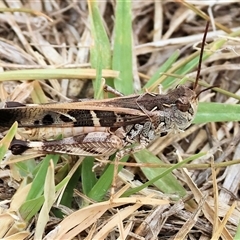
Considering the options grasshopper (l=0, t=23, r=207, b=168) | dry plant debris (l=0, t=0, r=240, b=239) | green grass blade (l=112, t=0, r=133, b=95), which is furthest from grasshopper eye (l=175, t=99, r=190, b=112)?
green grass blade (l=112, t=0, r=133, b=95)

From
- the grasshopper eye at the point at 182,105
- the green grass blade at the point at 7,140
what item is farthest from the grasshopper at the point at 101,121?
the green grass blade at the point at 7,140

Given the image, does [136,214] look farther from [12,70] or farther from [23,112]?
[12,70]

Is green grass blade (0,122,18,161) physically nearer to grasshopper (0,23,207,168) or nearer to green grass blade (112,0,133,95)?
grasshopper (0,23,207,168)

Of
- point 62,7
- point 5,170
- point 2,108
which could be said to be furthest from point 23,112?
point 62,7

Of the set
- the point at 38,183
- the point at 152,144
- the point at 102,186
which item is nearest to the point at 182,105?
the point at 152,144

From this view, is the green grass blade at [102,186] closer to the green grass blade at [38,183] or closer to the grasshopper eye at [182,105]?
the green grass blade at [38,183]

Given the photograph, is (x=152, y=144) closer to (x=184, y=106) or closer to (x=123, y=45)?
(x=184, y=106)
